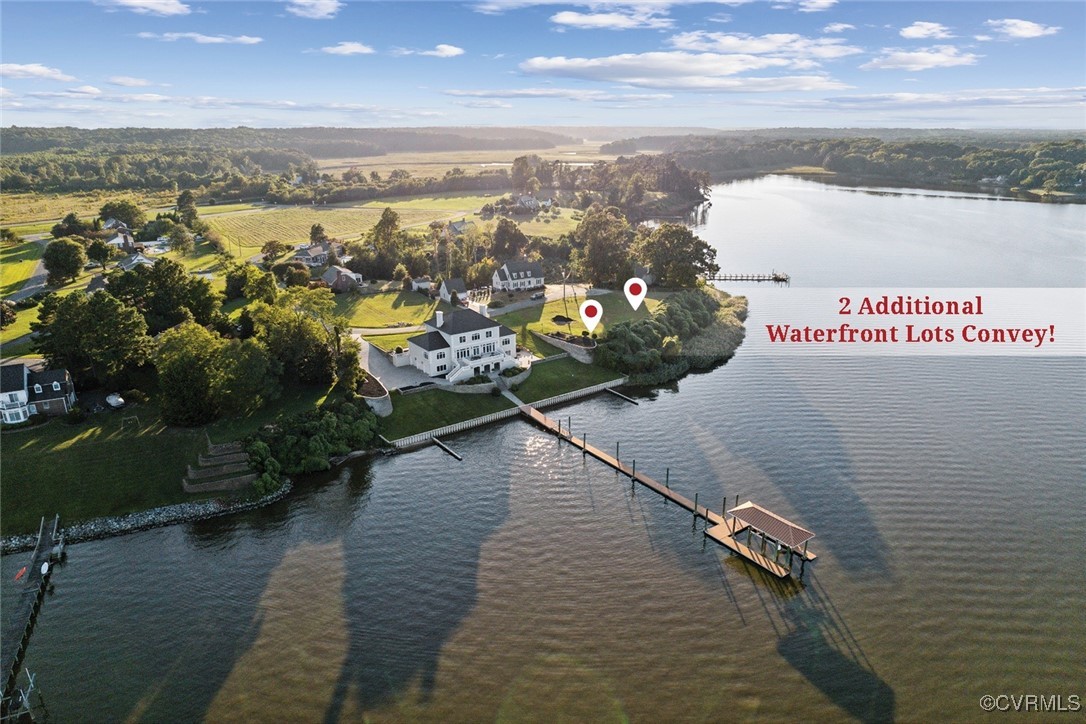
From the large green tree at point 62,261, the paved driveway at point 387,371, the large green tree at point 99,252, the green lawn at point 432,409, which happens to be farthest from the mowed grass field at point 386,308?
the large green tree at point 99,252

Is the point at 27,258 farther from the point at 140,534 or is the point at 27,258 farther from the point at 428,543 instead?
the point at 428,543

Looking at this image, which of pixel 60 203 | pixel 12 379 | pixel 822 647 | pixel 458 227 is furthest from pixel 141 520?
pixel 60 203

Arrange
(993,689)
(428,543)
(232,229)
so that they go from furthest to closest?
(232,229) → (428,543) → (993,689)

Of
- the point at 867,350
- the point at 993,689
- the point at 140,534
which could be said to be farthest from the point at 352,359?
the point at 867,350

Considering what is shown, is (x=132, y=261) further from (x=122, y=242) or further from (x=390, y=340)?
(x=390, y=340)

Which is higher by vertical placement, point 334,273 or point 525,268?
point 525,268

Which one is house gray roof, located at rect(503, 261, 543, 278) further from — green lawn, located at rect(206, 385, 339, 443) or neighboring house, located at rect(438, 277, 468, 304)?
green lawn, located at rect(206, 385, 339, 443)
